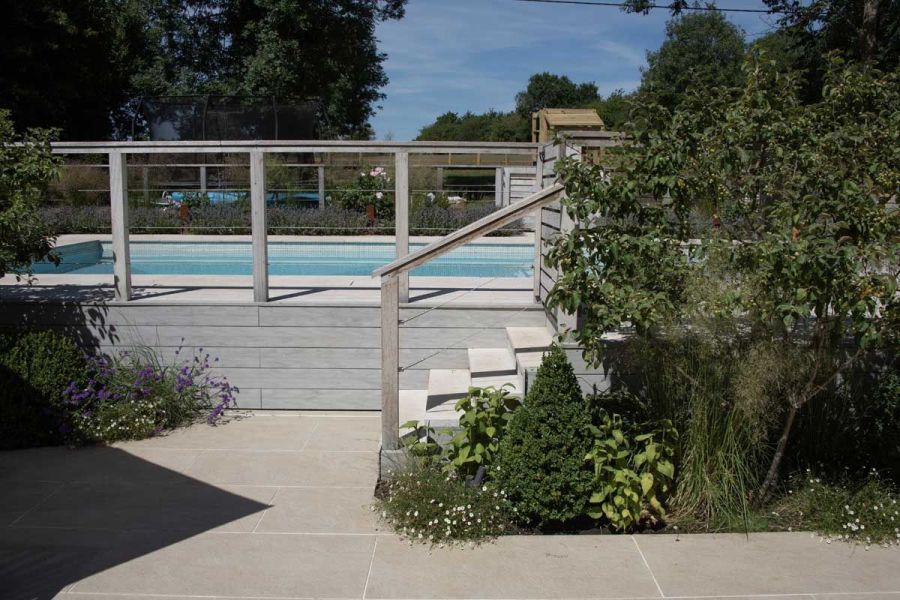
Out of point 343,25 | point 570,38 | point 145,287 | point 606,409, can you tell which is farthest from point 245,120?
point 570,38

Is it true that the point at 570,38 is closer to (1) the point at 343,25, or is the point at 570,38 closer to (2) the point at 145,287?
(1) the point at 343,25

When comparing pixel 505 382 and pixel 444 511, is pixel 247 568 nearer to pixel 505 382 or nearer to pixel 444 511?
pixel 444 511

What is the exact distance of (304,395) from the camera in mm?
6578

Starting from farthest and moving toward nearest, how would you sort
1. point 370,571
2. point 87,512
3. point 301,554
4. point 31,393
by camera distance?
point 31,393
point 87,512
point 301,554
point 370,571

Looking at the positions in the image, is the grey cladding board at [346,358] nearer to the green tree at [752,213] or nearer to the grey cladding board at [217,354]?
the grey cladding board at [217,354]

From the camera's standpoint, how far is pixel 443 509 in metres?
4.37

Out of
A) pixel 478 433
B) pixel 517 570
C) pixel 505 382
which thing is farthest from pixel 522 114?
pixel 517 570

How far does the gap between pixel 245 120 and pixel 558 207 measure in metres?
13.6

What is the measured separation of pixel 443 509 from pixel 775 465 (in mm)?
1817

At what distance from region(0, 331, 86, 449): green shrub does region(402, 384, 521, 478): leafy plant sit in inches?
102

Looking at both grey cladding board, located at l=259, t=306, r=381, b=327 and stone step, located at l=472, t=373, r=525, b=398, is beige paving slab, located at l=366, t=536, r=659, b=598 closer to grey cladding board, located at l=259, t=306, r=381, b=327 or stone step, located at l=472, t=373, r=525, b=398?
stone step, located at l=472, t=373, r=525, b=398

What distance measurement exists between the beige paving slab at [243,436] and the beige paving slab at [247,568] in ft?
4.84

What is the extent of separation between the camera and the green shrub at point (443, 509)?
4266 millimetres

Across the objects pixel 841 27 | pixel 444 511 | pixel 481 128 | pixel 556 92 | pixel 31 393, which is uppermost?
pixel 556 92
